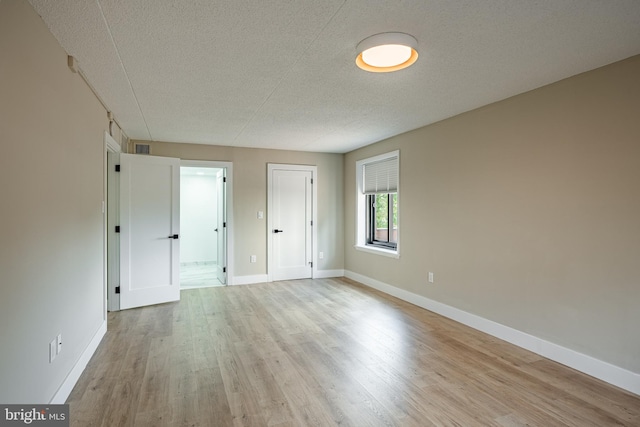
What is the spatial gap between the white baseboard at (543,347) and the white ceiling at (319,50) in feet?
7.32

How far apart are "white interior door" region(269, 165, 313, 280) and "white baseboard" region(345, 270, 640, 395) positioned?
2.27 meters

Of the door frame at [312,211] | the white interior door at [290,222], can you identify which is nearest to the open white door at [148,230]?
the door frame at [312,211]

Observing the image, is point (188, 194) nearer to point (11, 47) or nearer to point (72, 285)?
point (72, 285)

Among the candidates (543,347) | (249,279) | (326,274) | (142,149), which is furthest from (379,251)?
(142,149)

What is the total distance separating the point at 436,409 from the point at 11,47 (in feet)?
10.1

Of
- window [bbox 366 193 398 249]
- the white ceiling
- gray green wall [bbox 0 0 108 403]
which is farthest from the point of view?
window [bbox 366 193 398 249]

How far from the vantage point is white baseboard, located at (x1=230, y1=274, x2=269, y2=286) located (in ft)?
18.9

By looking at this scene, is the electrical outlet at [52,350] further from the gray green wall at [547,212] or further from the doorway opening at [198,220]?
the doorway opening at [198,220]

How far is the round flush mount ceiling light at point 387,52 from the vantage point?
2.12m

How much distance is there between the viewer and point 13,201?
1.65 metres

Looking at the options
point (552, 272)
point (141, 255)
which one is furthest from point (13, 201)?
point (552, 272)

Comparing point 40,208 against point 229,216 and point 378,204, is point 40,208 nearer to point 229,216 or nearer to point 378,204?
point 229,216

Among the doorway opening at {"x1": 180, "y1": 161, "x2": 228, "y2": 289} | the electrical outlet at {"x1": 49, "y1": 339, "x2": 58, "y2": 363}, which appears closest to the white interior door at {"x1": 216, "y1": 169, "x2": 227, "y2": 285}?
the doorway opening at {"x1": 180, "y1": 161, "x2": 228, "y2": 289}

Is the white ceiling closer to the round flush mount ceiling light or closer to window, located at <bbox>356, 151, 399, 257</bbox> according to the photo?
the round flush mount ceiling light
